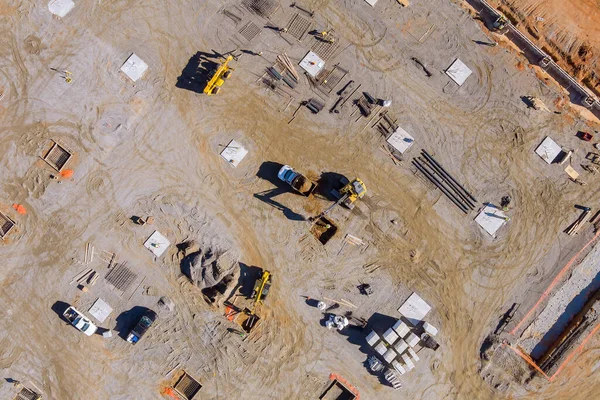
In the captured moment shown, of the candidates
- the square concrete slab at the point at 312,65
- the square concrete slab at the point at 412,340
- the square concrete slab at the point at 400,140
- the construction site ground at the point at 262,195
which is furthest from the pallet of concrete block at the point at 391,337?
the square concrete slab at the point at 312,65

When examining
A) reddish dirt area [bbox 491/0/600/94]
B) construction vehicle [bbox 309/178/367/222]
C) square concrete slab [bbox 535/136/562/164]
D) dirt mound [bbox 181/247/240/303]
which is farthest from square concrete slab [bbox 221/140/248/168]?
reddish dirt area [bbox 491/0/600/94]

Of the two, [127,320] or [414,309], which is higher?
[414,309]

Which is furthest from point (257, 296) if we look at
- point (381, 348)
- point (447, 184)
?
point (447, 184)

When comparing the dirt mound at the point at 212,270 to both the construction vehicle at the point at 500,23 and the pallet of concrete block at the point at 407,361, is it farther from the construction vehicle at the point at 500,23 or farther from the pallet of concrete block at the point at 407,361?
the construction vehicle at the point at 500,23

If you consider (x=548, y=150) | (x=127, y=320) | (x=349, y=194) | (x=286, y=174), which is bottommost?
(x=127, y=320)

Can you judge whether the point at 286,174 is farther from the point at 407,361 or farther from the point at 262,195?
the point at 407,361

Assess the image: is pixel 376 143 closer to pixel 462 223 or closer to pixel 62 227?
pixel 462 223
